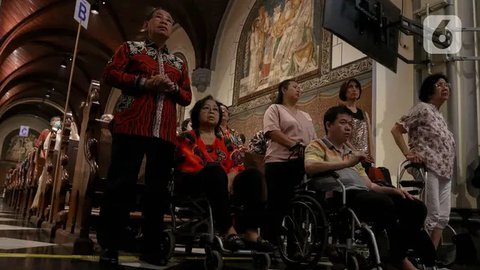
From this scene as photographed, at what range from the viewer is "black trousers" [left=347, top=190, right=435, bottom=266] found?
6.88 feet

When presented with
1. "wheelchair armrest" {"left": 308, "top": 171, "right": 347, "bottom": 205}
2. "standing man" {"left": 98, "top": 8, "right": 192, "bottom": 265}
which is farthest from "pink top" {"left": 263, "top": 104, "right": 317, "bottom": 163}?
"standing man" {"left": 98, "top": 8, "right": 192, "bottom": 265}

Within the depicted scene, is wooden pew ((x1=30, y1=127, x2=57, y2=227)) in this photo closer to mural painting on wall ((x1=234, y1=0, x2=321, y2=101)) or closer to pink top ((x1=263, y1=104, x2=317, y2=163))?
pink top ((x1=263, y1=104, x2=317, y2=163))

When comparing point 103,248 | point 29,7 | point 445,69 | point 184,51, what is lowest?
point 103,248

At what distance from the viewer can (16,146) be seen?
2742 centimetres

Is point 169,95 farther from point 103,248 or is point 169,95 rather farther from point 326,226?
point 326,226

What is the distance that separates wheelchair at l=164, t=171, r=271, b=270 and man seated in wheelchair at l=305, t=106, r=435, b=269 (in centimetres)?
56

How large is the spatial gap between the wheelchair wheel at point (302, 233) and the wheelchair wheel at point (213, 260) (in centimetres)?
56

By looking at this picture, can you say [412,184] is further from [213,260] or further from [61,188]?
[61,188]

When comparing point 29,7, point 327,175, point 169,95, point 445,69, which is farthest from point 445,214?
point 29,7

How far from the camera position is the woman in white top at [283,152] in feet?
8.98

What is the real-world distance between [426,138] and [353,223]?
117 centimetres

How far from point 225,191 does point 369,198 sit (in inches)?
27.9

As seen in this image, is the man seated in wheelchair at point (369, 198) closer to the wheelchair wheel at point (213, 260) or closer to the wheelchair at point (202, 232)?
the wheelchair at point (202, 232)

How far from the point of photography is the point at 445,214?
2848mm
